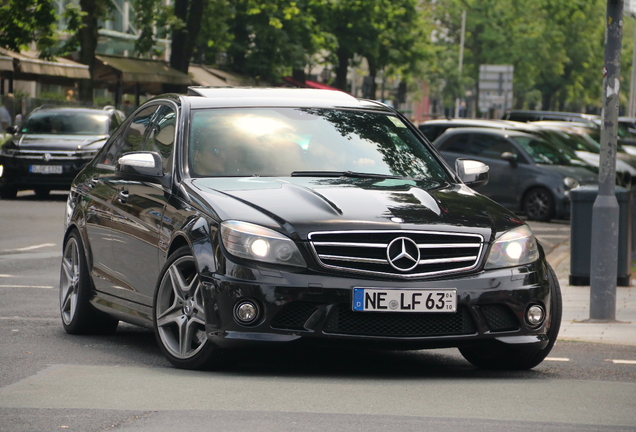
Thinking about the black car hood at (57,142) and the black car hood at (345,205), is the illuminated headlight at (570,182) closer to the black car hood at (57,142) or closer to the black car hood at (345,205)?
the black car hood at (57,142)

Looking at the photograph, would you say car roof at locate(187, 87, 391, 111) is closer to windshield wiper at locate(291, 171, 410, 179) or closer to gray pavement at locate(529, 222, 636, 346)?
windshield wiper at locate(291, 171, 410, 179)

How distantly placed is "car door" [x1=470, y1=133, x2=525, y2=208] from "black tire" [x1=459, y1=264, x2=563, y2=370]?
52.5 ft

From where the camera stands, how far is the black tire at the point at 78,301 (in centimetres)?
837

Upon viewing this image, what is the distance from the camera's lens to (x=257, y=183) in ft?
23.3

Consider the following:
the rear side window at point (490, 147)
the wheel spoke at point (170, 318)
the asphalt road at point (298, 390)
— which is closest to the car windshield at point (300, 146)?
the wheel spoke at point (170, 318)

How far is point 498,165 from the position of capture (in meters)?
23.8

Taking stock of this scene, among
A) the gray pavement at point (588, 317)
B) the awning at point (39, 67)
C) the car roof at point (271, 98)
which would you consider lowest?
the gray pavement at point (588, 317)

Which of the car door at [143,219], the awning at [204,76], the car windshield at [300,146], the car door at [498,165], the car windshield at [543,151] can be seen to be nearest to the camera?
the car door at [143,219]

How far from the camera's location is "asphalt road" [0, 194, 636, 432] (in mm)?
5289

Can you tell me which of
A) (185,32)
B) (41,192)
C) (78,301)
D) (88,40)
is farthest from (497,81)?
(78,301)

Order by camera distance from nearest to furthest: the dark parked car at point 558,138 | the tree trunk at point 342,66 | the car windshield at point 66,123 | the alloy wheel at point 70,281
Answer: the alloy wheel at point 70,281, the car windshield at point 66,123, the dark parked car at point 558,138, the tree trunk at point 342,66

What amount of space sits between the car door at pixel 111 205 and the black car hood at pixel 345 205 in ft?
3.31

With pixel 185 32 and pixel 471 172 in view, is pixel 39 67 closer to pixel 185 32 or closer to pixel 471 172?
pixel 185 32

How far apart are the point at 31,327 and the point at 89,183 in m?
1.03
